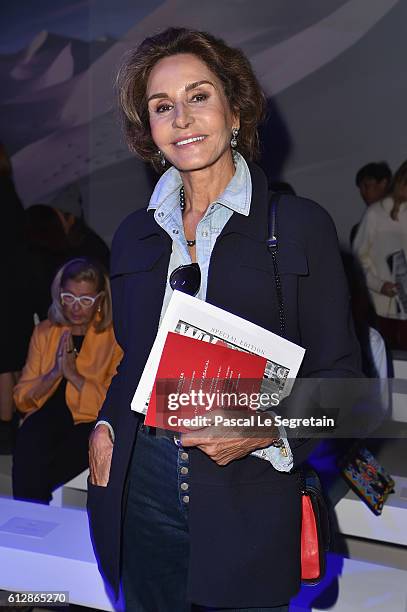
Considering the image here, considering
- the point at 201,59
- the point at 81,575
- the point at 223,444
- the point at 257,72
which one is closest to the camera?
the point at 223,444

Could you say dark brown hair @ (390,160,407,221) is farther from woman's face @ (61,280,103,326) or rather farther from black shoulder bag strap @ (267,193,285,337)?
black shoulder bag strap @ (267,193,285,337)

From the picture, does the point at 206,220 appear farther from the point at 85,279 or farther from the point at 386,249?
the point at 386,249

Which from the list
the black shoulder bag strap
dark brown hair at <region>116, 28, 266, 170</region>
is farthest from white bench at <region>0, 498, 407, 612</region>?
dark brown hair at <region>116, 28, 266, 170</region>

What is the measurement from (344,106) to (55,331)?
3215mm

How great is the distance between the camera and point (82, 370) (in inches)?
148

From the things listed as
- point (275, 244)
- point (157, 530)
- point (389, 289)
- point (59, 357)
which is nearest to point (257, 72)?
point (389, 289)

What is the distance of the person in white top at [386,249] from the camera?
5.49 m

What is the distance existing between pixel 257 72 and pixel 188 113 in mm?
4783

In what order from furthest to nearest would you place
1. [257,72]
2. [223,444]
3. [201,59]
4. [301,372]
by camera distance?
[257,72] < [201,59] < [301,372] < [223,444]

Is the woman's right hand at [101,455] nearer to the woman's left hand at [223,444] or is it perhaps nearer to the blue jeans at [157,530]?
the blue jeans at [157,530]

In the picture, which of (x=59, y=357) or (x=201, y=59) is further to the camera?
(x=59, y=357)

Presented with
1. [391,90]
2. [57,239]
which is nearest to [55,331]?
[57,239]

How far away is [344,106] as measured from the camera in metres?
5.93

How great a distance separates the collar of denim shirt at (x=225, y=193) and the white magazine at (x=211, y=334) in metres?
0.24
